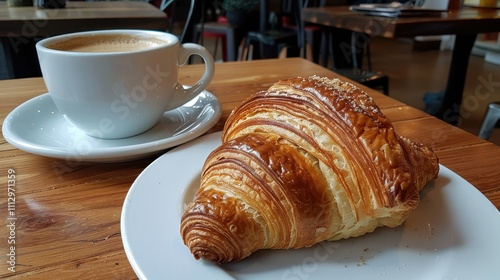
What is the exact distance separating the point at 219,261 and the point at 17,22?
54.1 inches

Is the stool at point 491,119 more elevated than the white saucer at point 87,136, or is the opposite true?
the white saucer at point 87,136

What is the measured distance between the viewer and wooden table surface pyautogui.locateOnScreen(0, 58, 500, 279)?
39 centimetres

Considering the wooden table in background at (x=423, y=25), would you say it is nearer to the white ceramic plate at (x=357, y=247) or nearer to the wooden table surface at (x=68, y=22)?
the wooden table surface at (x=68, y=22)

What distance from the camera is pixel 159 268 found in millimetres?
347

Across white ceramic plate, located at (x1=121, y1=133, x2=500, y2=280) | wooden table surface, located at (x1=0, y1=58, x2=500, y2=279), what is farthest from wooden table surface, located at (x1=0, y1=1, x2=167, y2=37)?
white ceramic plate, located at (x1=121, y1=133, x2=500, y2=280)

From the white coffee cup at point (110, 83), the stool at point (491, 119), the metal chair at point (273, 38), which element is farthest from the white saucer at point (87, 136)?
the metal chair at point (273, 38)

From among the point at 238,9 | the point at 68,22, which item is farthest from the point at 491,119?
the point at 238,9

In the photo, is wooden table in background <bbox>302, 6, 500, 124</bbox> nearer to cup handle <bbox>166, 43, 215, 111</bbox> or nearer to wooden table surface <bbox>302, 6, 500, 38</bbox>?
wooden table surface <bbox>302, 6, 500, 38</bbox>

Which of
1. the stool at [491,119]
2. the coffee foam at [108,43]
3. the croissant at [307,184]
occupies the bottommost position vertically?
the stool at [491,119]

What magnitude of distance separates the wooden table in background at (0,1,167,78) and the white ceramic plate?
116 cm

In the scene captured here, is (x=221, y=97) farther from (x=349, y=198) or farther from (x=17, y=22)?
(x=17, y=22)

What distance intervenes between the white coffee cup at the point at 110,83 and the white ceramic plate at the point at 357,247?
145 mm

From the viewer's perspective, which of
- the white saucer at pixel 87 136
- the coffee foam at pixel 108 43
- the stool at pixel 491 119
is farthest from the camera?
the stool at pixel 491 119

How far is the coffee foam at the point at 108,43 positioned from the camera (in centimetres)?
66
